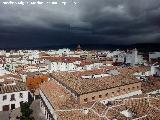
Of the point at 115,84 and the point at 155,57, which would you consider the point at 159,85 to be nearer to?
the point at 115,84

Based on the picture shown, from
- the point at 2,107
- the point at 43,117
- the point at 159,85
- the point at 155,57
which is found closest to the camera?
the point at 43,117

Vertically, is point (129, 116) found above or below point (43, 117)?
above

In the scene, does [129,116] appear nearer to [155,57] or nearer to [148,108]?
[148,108]

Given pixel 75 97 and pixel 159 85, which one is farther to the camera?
pixel 159 85

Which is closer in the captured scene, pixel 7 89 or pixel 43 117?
pixel 43 117

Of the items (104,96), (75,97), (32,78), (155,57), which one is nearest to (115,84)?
(104,96)

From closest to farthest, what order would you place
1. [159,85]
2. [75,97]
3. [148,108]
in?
[148,108] < [75,97] < [159,85]

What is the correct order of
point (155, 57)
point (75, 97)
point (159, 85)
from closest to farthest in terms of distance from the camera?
point (75, 97) → point (159, 85) → point (155, 57)

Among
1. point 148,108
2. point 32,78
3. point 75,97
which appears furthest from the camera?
point 32,78

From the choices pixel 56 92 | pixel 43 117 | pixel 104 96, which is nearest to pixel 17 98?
pixel 43 117
